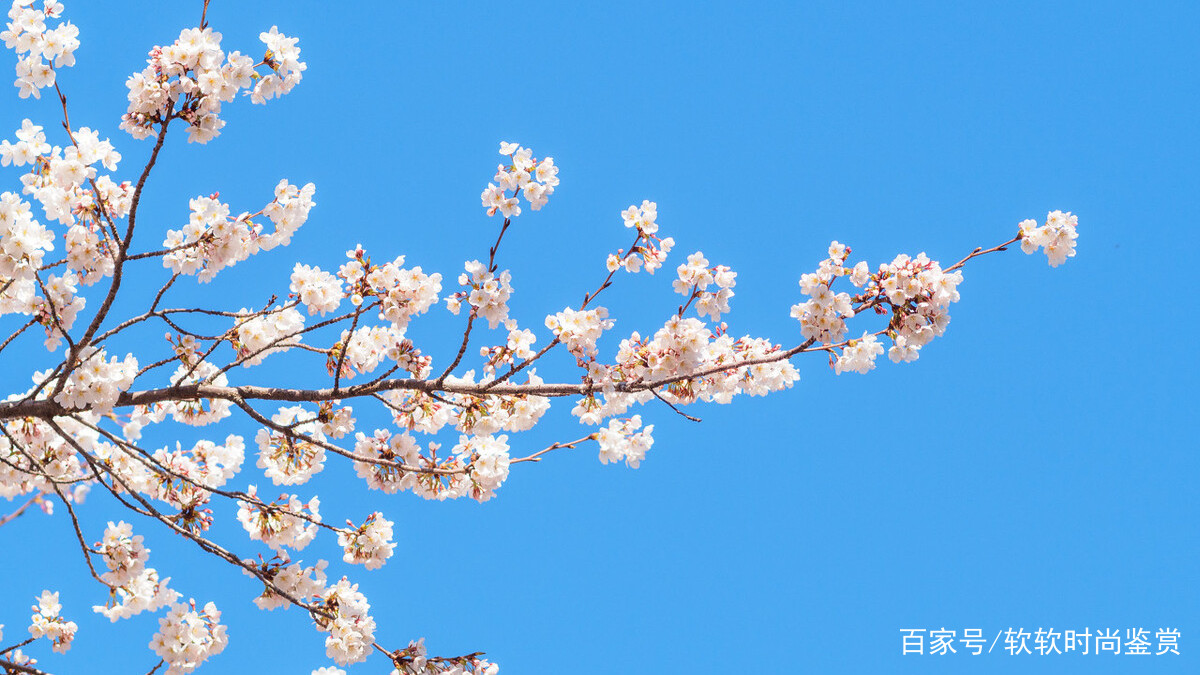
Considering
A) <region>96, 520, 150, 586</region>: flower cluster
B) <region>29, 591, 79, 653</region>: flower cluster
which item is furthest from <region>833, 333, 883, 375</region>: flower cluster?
<region>29, 591, 79, 653</region>: flower cluster

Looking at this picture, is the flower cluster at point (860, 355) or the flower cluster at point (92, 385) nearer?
the flower cluster at point (92, 385)

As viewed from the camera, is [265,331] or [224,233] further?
[265,331]

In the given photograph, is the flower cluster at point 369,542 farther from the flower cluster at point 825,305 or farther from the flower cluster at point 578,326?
the flower cluster at point 825,305

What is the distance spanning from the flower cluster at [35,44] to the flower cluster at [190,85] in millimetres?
513

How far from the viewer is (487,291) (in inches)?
195

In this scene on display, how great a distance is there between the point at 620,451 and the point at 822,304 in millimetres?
1640

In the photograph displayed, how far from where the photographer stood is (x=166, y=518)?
16.8ft

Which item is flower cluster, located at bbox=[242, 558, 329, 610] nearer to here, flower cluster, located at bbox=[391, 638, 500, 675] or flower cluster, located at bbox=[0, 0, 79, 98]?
flower cluster, located at bbox=[391, 638, 500, 675]

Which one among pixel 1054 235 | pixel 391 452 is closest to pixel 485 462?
pixel 391 452

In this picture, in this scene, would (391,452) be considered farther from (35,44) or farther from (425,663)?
(35,44)

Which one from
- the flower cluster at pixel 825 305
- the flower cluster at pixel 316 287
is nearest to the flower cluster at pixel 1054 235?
the flower cluster at pixel 825 305

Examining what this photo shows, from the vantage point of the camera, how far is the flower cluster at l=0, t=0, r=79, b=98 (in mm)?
4637

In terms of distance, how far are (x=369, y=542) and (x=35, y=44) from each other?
3.29m

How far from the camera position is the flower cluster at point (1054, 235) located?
5484mm
